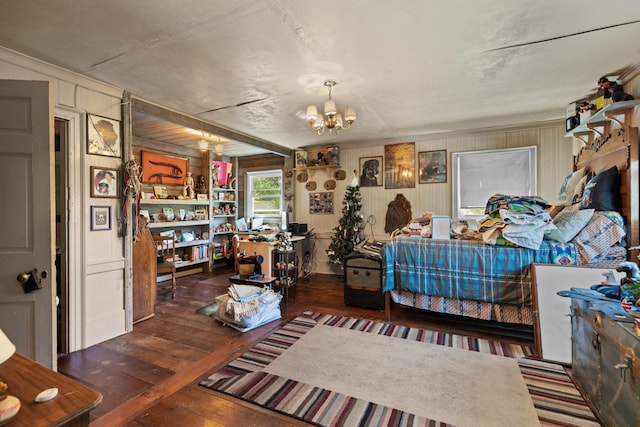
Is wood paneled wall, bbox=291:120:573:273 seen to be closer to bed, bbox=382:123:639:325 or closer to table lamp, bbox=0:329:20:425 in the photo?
bed, bbox=382:123:639:325

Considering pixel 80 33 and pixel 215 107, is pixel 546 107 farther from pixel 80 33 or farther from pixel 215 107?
pixel 80 33

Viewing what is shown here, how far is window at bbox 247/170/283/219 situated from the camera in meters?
6.55

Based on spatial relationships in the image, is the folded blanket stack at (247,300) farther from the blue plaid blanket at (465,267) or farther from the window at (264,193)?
the window at (264,193)

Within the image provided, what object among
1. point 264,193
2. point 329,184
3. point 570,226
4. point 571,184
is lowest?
point 570,226

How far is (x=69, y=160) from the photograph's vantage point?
2.59 m

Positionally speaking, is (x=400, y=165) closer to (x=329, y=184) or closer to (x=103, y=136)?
(x=329, y=184)

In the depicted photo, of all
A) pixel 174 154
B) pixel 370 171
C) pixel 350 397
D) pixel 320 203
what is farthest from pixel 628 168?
pixel 174 154

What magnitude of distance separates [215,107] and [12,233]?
2.30 metres

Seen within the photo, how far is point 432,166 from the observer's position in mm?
4816

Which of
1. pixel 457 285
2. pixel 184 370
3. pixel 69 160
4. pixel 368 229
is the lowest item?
pixel 184 370

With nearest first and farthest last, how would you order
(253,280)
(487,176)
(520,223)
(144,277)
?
(520,223) < (144,277) < (253,280) < (487,176)

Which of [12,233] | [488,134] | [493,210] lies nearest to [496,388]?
[493,210]

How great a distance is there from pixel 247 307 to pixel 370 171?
334 cm

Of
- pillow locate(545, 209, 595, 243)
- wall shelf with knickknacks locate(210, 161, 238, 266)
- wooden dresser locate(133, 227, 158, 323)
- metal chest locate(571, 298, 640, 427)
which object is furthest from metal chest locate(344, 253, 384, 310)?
wall shelf with knickknacks locate(210, 161, 238, 266)
